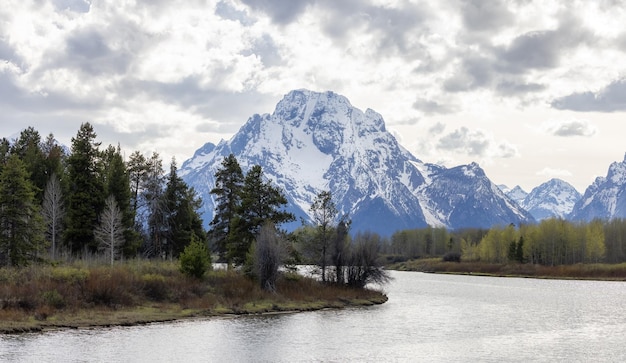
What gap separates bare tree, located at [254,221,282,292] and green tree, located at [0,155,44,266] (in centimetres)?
2274

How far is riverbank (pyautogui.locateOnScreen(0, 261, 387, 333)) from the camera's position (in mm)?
52656

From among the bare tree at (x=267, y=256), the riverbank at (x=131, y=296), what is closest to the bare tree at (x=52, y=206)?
the riverbank at (x=131, y=296)

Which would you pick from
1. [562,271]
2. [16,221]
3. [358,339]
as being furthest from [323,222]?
[562,271]

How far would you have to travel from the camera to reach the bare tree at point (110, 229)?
7200 cm

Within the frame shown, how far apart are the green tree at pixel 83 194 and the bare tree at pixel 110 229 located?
1.61m

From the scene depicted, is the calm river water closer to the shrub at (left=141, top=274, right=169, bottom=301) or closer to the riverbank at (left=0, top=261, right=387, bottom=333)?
the riverbank at (left=0, top=261, right=387, bottom=333)

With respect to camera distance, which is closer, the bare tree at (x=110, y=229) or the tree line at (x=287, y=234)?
the bare tree at (x=110, y=229)

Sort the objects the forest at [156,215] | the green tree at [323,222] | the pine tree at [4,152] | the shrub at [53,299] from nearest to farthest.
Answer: the shrub at [53,299]
the forest at [156,215]
the green tree at [323,222]
the pine tree at [4,152]

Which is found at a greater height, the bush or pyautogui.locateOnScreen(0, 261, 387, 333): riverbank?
the bush

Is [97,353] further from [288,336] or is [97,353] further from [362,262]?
[362,262]

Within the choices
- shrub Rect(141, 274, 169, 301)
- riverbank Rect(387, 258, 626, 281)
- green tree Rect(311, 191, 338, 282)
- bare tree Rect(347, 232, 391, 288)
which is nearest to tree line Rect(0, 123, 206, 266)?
shrub Rect(141, 274, 169, 301)

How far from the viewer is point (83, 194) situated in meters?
79.9

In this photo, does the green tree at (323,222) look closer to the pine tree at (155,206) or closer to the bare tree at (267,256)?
the bare tree at (267,256)

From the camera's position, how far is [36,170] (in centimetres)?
8762
